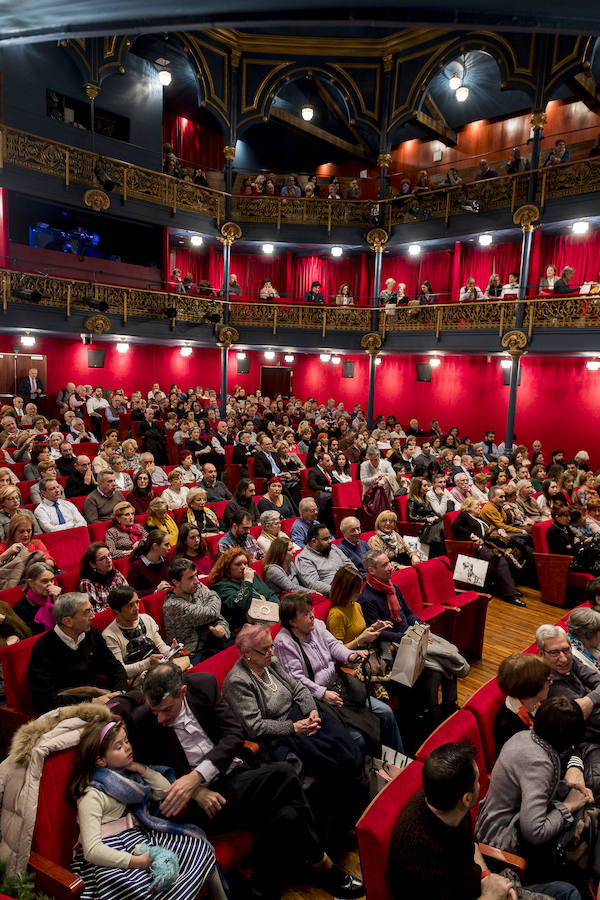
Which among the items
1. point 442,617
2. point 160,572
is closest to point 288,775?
point 160,572

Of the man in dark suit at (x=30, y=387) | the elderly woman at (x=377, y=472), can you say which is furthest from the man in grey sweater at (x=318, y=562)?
the man in dark suit at (x=30, y=387)

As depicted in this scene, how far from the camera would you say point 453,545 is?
554 cm

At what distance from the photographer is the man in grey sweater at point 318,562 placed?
3982 millimetres

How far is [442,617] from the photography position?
404 cm

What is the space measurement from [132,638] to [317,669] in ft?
3.30

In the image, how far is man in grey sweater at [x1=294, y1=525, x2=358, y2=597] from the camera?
3982 millimetres

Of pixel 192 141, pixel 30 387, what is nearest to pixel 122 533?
pixel 30 387

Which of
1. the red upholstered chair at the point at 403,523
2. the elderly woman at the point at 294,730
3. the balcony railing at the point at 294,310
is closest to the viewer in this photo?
the elderly woman at the point at 294,730

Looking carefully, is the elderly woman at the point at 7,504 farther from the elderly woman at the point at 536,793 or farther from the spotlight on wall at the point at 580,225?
the spotlight on wall at the point at 580,225

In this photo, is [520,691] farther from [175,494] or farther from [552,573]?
[175,494]

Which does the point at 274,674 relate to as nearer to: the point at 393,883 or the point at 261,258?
the point at 393,883

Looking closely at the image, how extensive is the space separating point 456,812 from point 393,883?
30 cm

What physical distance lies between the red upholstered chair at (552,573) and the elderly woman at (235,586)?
10.4 feet

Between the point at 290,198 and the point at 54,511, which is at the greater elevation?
the point at 290,198
